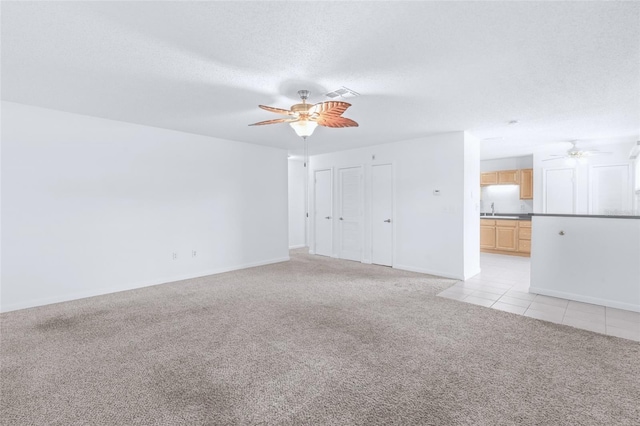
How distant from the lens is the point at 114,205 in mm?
4562

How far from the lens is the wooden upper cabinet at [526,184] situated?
7.40 meters

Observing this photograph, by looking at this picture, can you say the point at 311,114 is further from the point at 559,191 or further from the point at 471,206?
the point at 559,191

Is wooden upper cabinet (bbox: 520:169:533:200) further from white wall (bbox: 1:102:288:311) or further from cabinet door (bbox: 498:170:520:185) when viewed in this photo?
white wall (bbox: 1:102:288:311)

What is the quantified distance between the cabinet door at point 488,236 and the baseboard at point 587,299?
3.53 metres

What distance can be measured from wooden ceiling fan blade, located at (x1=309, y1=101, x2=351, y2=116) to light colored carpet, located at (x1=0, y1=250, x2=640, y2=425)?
7.29 feet

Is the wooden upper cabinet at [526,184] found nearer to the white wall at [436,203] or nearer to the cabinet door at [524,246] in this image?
the cabinet door at [524,246]

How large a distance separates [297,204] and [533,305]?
20.6 feet

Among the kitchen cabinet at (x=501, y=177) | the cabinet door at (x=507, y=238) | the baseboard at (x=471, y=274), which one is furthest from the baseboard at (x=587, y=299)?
the kitchen cabinet at (x=501, y=177)

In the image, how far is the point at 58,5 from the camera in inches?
75.1

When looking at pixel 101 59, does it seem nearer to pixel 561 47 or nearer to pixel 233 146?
pixel 233 146

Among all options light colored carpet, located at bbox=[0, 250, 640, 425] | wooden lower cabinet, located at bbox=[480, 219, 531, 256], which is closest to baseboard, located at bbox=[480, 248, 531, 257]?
wooden lower cabinet, located at bbox=[480, 219, 531, 256]

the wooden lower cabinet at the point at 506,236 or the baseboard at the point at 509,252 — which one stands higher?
the wooden lower cabinet at the point at 506,236

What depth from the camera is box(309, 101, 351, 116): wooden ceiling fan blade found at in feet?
8.94

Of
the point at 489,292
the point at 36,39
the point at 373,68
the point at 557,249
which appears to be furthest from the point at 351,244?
the point at 36,39
